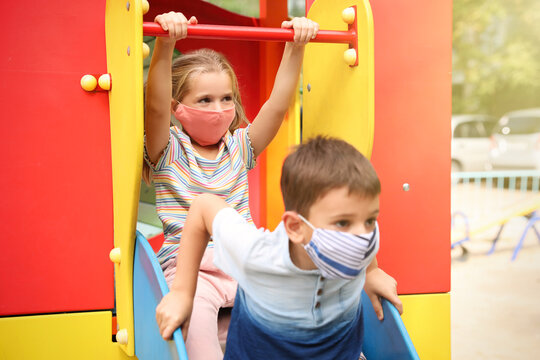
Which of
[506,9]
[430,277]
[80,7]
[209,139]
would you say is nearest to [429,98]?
[430,277]

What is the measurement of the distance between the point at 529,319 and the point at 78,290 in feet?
12.4

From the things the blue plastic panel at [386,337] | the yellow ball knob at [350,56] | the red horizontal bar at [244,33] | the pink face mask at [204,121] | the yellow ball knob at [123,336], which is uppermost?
the red horizontal bar at [244,33]

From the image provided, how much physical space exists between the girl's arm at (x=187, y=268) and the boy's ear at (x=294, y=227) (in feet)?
0.81

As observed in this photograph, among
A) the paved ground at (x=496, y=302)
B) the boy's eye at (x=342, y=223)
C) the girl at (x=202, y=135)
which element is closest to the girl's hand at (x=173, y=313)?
the girl at (x=202, y=135)

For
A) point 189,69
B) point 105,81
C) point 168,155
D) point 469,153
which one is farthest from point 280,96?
point 469,153

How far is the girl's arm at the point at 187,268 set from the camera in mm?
1422

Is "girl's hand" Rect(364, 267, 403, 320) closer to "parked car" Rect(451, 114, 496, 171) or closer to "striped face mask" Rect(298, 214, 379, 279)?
"striped face mask" Rect(298, 214, 379, 279)

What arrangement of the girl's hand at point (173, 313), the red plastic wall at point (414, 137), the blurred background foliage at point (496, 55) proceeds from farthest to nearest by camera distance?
the blurred background foliage at point (496, 55) < the red plastic wall at point (414, 137) < the girl's hand at point (173, 313)

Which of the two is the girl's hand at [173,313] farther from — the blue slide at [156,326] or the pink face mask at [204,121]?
the pink face mask at [204,121]

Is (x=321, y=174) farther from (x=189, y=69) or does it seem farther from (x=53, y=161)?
(x=53, y=161)

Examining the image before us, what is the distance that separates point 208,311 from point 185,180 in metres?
0.47

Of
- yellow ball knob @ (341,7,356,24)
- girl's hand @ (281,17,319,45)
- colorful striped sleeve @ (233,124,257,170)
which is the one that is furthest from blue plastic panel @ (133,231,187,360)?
yellow ball knob @ (341,7,356,24)

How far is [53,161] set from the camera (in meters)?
1.97

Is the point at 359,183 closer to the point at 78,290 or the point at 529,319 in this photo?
the point at 78,290
